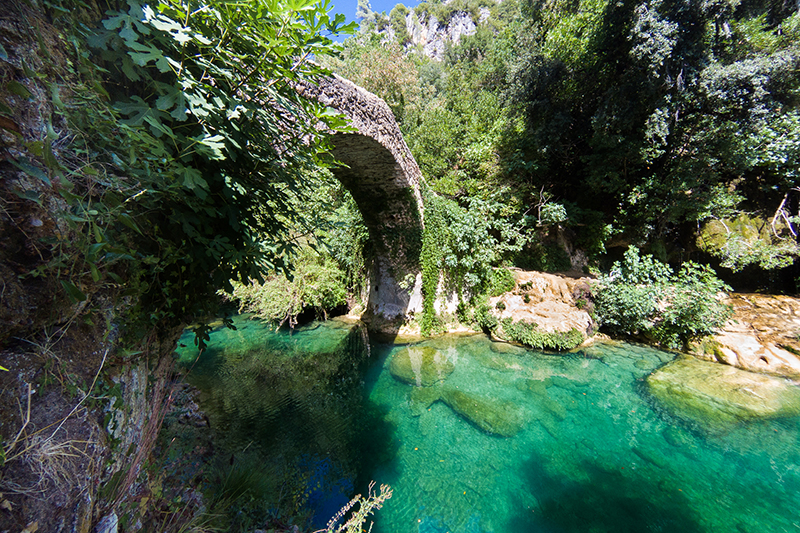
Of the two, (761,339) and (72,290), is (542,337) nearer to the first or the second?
(761,339)

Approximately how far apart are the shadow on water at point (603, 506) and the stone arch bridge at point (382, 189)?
14.8ft

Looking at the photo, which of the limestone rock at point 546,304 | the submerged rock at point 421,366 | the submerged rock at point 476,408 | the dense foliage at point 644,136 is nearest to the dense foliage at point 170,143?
the submerged rock at point 476,408

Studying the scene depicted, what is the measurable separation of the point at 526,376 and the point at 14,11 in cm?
615

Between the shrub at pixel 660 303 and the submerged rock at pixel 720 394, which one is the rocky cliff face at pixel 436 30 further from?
the submerged rock at pixel 720 394

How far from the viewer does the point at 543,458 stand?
331 cm

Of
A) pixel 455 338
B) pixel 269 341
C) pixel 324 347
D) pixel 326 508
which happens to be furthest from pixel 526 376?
pixel 269 341

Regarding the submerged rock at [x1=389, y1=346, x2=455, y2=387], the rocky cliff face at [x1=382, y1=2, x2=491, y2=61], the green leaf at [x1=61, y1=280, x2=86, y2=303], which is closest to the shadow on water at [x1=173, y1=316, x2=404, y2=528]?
the submerged rock at [x1=389, y1=346, x2=455, y2=387]

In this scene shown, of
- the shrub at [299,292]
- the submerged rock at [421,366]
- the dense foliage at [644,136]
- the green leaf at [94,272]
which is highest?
the dense foliage at [644,136]

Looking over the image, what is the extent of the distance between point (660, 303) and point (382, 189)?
21.6 feet

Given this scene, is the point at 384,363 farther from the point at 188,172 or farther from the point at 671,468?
Answer: the point at 188,172

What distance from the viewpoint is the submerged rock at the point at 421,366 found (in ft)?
16.4

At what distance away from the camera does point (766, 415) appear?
Answer: 150 inches

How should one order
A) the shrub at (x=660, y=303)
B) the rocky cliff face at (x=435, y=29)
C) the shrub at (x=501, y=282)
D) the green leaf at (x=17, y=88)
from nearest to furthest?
the green leaf at (x=17, y=88) → the shrub at (x=660, y=303) → the shrub at (x=501, y=282) → the rocky cliff face at (x=435, y=29)

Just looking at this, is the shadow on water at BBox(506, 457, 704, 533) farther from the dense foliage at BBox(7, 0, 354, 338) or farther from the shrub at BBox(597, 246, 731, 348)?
the shrub at BBox(597, 246, 731, 348)
